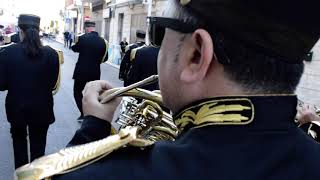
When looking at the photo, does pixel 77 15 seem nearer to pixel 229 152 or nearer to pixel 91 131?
pixel 91 131

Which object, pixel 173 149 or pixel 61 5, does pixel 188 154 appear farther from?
pixel 61 5

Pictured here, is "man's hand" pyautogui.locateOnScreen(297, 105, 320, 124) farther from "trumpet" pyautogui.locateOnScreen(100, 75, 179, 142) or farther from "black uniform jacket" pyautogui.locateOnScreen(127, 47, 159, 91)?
"black uniform jacket" pyautogui.locateOnScreen(127, 47, 159, 91)

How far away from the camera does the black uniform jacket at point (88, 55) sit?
28.6ft

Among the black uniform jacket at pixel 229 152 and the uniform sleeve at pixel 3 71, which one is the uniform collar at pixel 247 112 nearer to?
the black uniform jacket at pixel 229 152

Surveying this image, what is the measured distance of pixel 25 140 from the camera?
4734mm

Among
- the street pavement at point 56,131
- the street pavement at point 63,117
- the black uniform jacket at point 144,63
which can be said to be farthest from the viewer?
the black uniform jacket at point 144,63

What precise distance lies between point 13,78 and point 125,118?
281 cm

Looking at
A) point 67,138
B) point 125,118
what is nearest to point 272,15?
point 125,118

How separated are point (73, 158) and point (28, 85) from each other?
363 cm

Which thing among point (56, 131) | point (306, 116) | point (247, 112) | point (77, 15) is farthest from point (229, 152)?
point (77, 15)

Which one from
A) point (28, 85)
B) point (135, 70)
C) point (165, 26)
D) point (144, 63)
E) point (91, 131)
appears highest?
point (165, 26)

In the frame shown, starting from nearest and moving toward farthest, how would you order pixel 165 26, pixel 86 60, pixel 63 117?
1. pixel 165 26
2. pixel 63 117
3. pixel 86 60

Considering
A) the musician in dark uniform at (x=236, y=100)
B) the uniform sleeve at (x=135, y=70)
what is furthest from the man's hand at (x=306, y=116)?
the uniform sleeve at (x=135, y=70)

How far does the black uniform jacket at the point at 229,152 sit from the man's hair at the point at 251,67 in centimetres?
3
